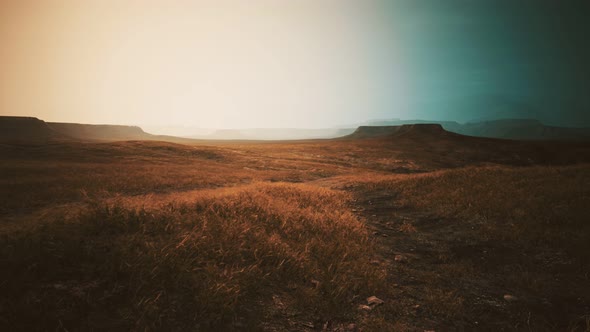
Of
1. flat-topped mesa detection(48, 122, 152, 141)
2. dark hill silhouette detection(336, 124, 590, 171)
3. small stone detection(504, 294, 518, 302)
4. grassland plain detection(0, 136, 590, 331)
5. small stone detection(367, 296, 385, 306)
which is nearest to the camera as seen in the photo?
grassland plain detection(0, 136, 590, 331)

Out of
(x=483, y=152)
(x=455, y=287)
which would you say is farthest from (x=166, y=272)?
(x=483, y=152)

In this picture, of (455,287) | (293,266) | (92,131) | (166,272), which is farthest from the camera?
(92,131)

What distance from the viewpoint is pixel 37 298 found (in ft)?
11.7

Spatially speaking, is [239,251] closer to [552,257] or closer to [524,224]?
[552,257]

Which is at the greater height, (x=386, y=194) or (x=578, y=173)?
(x=578, y=173)

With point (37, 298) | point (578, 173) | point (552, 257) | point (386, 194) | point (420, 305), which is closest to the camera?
point (37, 298)

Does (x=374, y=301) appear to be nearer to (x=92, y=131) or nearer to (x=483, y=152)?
(x=483, y=152)

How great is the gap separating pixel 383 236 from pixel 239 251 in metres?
5.67

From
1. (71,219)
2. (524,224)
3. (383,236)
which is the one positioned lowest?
(383,236)

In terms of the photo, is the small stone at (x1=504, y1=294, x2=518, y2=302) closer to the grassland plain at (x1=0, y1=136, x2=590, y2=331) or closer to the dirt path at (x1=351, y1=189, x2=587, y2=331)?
the dirt path at (x1=351, y1=189, x2=587, y2=331)

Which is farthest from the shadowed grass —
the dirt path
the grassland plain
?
the dirt path

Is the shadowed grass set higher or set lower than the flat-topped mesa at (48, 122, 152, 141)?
lower

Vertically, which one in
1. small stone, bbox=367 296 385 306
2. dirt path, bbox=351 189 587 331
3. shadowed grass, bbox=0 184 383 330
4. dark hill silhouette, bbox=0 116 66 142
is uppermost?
dark hill silhouette, bbox=0 116 66 142

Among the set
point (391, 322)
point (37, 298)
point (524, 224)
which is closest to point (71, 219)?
point (37, 298)
